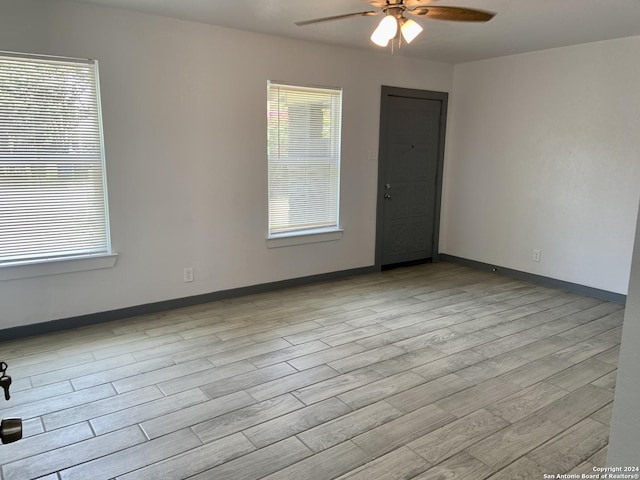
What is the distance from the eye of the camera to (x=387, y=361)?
3.08 m

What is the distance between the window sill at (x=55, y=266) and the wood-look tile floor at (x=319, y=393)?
480 millimetres

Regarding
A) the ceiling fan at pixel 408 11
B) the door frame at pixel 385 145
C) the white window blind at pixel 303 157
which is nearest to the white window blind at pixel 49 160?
the white window blind at pixel 303 157

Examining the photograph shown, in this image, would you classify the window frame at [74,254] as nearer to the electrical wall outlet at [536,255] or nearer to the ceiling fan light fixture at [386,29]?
the ceiling fan light fixture at [386,29]

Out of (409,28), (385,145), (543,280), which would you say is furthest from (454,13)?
(543,280)

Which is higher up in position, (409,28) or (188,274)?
(409,28)

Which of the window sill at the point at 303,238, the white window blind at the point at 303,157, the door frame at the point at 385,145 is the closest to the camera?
the white window blind at the point at 303,157

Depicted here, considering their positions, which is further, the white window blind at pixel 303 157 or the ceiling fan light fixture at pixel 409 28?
the white window blind at pixel 303 157

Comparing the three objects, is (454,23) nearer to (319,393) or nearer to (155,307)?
(319,393)

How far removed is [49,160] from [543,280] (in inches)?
188

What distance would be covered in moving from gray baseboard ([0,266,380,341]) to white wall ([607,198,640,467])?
3622 mm

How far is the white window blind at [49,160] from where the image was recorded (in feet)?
10.3

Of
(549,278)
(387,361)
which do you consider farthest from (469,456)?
(549,278)

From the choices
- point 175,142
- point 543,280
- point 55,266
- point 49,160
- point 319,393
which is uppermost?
point 175,142

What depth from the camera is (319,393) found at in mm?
2666
